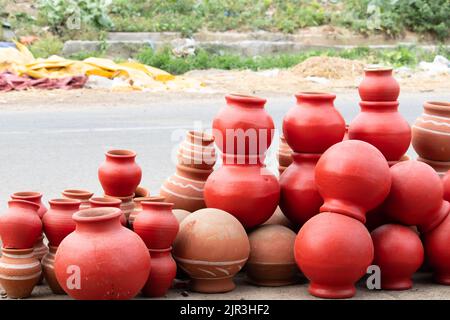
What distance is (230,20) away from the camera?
1758 centimetres

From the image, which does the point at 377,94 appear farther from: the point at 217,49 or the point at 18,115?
the point at 217,49

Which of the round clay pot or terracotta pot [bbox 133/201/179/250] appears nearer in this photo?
terracotta pot [bbox 133/201/179/250]

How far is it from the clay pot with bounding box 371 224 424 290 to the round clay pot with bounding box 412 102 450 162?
577 mm

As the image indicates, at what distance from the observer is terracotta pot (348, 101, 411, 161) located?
3.41m

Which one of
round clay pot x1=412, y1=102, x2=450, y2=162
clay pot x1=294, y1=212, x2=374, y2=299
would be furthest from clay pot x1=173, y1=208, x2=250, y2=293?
round clay pot x1=412, y1=102, x2=450, y2=162

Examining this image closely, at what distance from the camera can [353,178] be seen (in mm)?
3029

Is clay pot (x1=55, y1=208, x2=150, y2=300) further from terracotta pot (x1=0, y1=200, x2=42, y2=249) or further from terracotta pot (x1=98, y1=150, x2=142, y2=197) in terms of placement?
terracotta pot (x1=98, y1=150, x2=142, y2=197)

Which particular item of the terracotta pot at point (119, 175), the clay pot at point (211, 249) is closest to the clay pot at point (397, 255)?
the clay pot at point (211, 249)

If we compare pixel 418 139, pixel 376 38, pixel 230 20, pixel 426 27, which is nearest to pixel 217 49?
pixel 230 20

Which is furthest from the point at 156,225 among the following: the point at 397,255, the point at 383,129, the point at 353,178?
the point at 383,129

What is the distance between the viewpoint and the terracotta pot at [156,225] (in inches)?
121

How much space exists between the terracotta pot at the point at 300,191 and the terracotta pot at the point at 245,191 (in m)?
0.07

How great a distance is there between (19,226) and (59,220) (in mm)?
159

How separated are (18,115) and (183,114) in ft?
6.77
